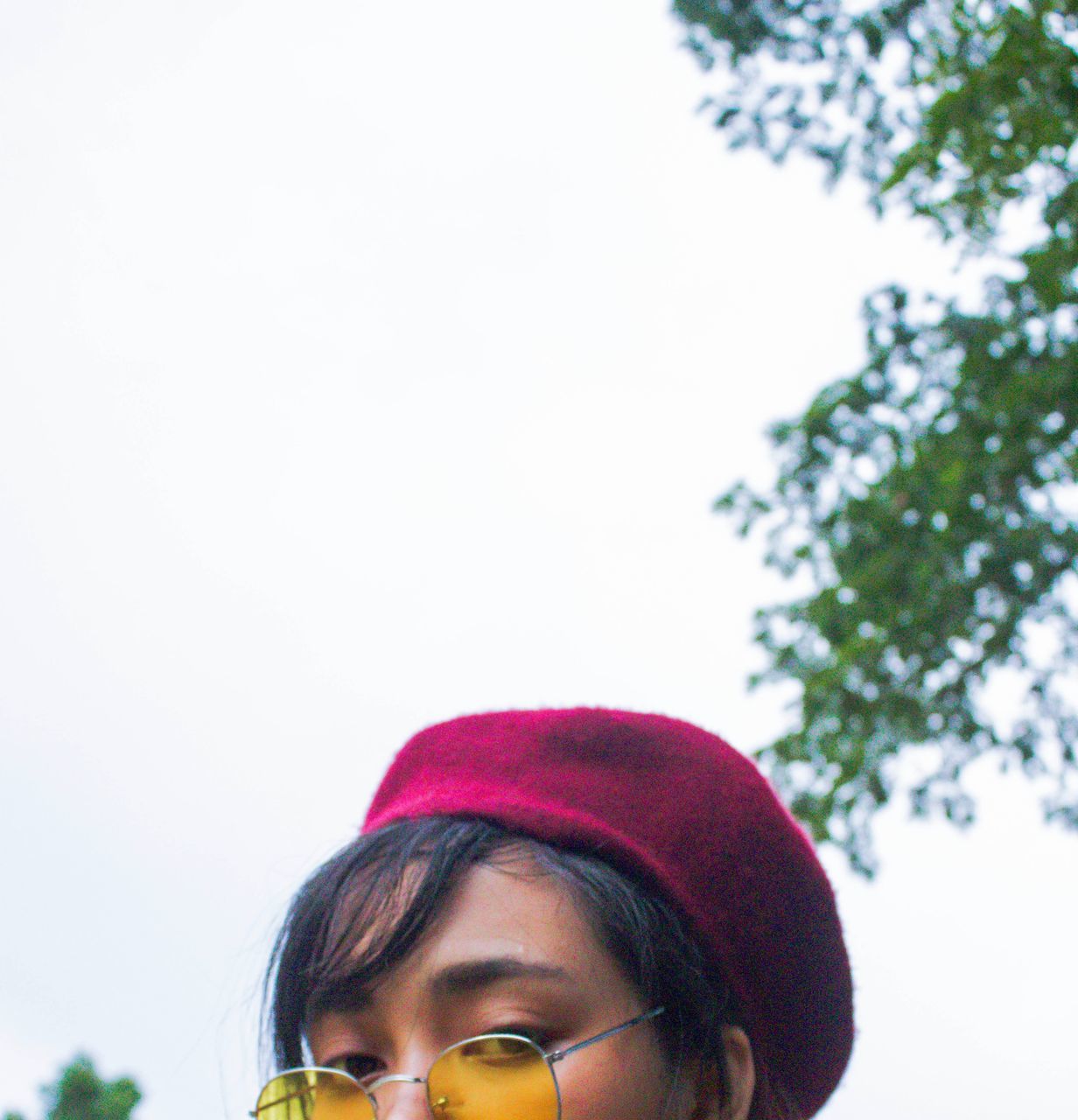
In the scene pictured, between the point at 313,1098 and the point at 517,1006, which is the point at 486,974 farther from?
the point at 313,1098

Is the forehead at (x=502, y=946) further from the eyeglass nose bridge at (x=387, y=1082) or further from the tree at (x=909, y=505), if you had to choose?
the tree at (x=909, y=505)

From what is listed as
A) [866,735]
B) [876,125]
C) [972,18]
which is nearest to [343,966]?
[972,18]

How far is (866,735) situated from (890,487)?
1.26m

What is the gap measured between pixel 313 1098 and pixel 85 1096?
9.36 metres

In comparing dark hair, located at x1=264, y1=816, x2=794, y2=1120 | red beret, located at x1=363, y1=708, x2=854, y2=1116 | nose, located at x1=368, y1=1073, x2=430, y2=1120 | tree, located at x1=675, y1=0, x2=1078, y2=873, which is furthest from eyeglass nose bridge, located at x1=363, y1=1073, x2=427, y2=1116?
tree, located at x1=675, y1=0, x2=1078, y2=873

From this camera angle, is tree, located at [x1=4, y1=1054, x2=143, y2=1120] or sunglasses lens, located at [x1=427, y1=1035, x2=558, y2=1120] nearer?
sunglasses lens, located at [x1=427, y1=1035, x2=558, y2=1120]

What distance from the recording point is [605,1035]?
144 cm

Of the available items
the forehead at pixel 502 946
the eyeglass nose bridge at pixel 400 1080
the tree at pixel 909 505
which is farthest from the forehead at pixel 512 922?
the tree at pixel 909 505

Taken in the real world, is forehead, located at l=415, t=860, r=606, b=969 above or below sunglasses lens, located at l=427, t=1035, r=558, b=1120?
above

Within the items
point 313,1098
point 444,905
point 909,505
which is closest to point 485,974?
point 444,905

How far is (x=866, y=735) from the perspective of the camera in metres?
6.93

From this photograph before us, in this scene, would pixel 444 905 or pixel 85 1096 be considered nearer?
pixel 444 905

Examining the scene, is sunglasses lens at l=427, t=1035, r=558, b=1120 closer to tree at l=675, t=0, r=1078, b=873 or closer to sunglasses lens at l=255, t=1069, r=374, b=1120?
sunglasses lens at l=255, t=1069, r=374, b=1120

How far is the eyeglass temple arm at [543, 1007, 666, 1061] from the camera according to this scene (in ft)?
4.60
